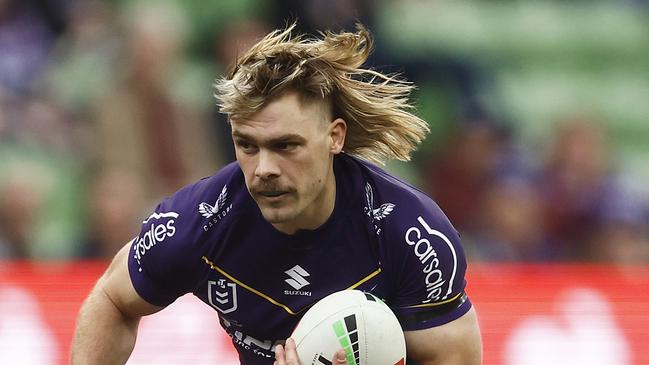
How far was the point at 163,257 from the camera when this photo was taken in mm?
4266

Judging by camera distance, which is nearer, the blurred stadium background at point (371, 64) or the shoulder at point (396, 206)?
the shoulder at point (396, 206)

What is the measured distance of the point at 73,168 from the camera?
9039 mm

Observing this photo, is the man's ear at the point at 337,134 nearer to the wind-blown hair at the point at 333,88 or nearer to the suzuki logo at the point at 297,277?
the wind-blown hair at the point at 333,88

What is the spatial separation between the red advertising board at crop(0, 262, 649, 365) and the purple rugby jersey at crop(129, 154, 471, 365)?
5.11 feet

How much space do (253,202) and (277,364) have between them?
583mm

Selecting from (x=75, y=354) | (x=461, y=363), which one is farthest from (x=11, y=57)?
(x=461, y=363)

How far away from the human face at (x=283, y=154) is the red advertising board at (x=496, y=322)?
1.90m

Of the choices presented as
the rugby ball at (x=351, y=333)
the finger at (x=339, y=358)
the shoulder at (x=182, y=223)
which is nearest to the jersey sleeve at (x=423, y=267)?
the rugby ball at (x=351, y=333)

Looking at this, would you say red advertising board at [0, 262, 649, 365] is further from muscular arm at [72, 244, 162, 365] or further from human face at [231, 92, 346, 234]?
human face at [231, 92, 346, 234]

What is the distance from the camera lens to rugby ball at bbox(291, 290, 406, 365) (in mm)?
3920

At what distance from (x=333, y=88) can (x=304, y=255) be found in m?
0.56

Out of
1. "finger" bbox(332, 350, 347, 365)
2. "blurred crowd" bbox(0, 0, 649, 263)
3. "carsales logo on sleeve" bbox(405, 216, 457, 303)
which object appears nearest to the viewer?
"finger" bbox(332, 350, 347, 365)

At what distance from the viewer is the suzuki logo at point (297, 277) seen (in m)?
4.28

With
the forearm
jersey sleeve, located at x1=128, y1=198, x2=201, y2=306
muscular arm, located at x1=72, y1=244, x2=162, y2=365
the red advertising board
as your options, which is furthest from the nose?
the red advertising board
